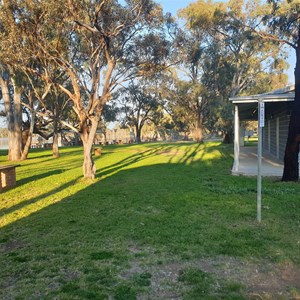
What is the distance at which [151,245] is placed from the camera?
4.76 m

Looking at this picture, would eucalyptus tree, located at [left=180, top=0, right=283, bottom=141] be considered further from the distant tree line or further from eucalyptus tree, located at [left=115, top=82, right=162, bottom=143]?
eucalyptus tree, located at [left=115, top=82, right=162, bottom=143]

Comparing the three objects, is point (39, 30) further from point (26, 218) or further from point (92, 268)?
point (92, 268)

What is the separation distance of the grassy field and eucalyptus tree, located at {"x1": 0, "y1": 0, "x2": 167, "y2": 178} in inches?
151

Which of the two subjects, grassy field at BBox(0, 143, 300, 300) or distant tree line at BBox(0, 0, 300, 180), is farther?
distant tree line at BBox(0, 0, 300, 180)

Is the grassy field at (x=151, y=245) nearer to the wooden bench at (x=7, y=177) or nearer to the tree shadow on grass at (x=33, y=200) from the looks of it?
the tree shadow on grass at (x=33, y=200)

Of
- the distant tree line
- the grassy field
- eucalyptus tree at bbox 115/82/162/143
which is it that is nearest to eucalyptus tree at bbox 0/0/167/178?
the distant tree line

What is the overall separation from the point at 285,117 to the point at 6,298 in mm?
14533

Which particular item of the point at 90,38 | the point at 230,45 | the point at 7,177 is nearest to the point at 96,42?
the point at 90,38

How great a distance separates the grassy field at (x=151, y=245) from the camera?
11.4ft

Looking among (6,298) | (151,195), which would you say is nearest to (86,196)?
(151,195)

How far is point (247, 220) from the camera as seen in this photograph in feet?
19.5

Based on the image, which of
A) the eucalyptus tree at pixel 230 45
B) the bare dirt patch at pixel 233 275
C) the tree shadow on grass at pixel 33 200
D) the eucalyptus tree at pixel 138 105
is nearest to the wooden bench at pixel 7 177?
the tree shadow on grass at pixel 33 200

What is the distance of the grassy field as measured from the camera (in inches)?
136

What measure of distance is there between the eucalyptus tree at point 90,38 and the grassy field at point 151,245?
3.84m
